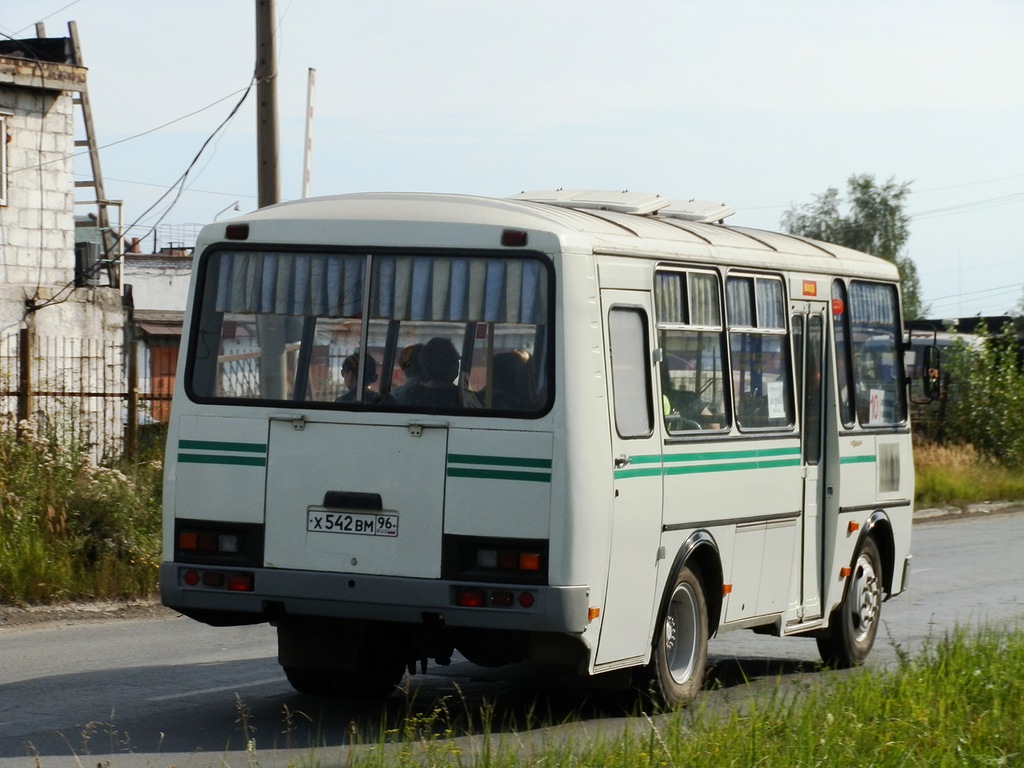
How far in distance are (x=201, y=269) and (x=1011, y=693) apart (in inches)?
186

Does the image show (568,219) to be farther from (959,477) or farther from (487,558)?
(959,477)

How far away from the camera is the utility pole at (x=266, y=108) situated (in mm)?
16484

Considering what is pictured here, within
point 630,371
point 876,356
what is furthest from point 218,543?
point 876,356

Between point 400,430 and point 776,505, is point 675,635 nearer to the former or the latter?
point 776,505

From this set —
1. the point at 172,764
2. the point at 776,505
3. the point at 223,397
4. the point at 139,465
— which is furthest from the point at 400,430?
the point at 139,465

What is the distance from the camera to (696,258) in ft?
31.2

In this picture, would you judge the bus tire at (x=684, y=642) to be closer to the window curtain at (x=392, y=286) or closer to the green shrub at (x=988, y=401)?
the window curtain at (x=392, y=286)

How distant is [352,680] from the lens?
9.30m

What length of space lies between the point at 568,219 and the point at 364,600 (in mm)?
2164

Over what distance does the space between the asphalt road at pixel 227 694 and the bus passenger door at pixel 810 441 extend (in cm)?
58

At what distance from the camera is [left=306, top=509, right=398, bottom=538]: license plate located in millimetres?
8172

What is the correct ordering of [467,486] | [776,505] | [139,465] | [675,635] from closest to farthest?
1. [467,486]
2. [675,635]
3. [776,505]
4. [139,465]

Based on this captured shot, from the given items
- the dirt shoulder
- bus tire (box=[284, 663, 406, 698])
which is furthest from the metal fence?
bus tire (box=[284, 663, 406, 698])

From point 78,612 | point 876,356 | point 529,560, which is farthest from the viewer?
point 78,612
